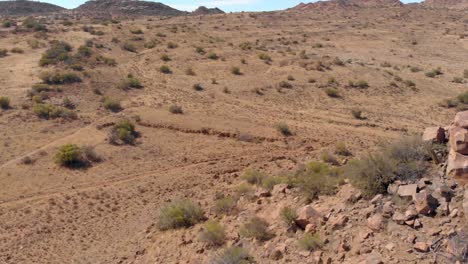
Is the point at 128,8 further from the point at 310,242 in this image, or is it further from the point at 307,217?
the point at 310,242

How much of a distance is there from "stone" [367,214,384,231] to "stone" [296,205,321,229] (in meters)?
1.29

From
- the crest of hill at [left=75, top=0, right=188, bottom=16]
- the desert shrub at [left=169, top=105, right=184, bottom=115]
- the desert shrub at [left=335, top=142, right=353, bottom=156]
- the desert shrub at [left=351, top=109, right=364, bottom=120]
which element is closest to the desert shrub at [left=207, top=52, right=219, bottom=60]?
the desert shrub at [left=169, top=105, right=184, bottom=115]

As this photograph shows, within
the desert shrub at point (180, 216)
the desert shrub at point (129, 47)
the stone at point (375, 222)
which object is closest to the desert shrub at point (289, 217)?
the stone at point (375, 222)

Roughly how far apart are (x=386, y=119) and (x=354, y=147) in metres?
5.30

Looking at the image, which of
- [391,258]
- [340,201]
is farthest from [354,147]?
[391,258]

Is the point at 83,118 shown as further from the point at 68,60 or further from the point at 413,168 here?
the point at 413,168

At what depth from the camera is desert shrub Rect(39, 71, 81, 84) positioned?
28062mm

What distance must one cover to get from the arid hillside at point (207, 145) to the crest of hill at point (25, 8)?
188ft

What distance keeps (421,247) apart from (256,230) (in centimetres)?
387

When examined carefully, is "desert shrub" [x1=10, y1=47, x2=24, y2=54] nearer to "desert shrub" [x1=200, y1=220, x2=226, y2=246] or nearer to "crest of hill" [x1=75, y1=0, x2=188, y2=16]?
"desert shrub" [x1=200, y1=220, x2=226, y2=246]

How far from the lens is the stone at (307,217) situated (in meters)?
9.91

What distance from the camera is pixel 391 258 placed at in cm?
770

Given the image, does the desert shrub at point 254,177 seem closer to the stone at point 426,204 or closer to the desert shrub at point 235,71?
the stone at point 426,204

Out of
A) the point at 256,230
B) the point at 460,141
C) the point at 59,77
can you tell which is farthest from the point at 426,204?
the point at 59,77
